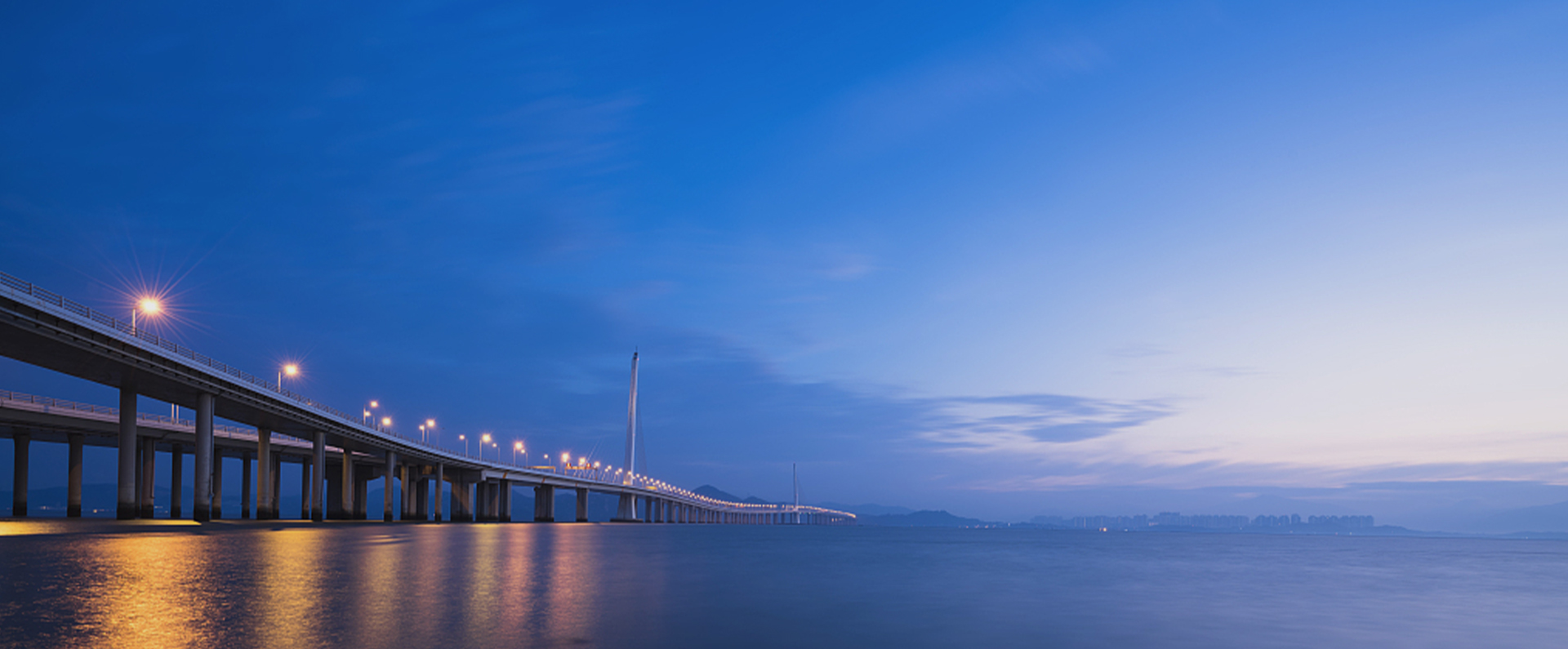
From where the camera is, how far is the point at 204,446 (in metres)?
63.5

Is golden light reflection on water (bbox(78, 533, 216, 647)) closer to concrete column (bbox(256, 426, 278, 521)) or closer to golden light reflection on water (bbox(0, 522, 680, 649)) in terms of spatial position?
golden light reflection on water (bbox(0, 522, 680, 649))

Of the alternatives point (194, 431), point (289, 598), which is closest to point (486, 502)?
point (194, 431)

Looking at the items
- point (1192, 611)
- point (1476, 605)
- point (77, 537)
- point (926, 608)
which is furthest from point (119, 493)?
point (1476, 605)

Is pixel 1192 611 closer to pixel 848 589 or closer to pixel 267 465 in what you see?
pixel 848 589

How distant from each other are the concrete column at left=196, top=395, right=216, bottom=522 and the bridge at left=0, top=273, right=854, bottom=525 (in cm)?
8

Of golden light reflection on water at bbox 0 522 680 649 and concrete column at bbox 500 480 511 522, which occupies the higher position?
golden light reflection on water at bbox 0 522 680 649

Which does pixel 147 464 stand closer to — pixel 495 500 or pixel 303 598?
pixel 495 500

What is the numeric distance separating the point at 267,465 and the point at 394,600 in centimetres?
7081

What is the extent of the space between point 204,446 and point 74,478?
35.8 metres

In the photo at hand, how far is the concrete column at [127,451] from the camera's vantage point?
5747cm

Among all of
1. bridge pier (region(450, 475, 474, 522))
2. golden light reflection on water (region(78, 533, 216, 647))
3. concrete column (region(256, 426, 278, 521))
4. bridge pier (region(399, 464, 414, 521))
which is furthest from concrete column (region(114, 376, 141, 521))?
bridge pier (region(450, 475, 474, 522))

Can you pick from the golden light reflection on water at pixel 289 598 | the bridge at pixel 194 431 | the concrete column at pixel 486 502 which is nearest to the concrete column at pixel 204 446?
the bridge at pixel 194 431

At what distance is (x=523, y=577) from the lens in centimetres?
2364

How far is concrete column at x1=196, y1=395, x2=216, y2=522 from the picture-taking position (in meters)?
62.8
